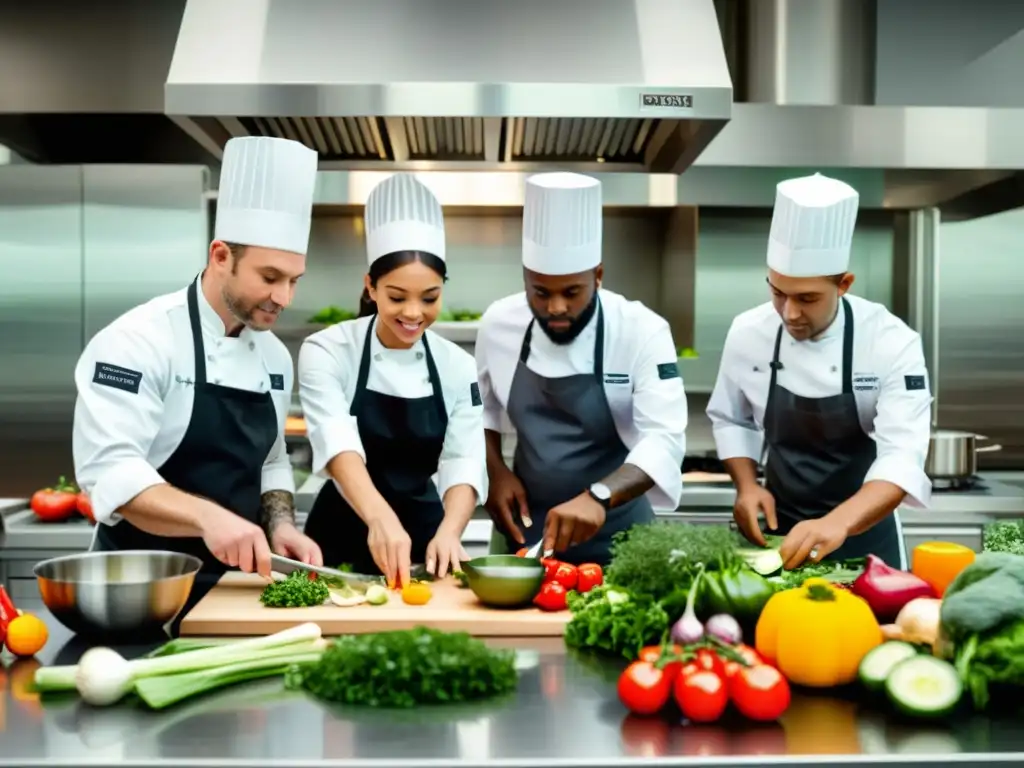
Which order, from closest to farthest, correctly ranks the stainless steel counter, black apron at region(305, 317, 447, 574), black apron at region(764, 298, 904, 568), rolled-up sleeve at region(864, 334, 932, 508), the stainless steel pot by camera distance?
the stainless steel counter → black apron at region(305, 317, 447, 574) → rolled-up sleeve at region(864, 334, 932, 508) → black apron at region(764, 298, 904, 568) → the stainless steel pot

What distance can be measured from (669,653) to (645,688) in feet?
0.24

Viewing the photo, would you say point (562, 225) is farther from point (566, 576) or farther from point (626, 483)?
point (566, 576)

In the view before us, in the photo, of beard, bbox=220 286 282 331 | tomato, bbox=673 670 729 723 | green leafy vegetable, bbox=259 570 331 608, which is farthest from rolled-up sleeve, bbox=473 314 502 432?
tomato, bbox=673 670 729 723

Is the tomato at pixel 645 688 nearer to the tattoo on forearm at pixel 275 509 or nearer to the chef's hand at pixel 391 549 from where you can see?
the chef's hand at pixel 391 549

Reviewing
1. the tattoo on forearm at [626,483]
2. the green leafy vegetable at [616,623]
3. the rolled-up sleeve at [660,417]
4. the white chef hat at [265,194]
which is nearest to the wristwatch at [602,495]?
the tattoo on forearm at [626,483]

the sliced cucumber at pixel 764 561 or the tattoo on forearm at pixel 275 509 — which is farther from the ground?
the tattoo on forearm at pixel 275 509

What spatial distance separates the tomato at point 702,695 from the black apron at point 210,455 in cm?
119

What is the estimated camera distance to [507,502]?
2.98 metres

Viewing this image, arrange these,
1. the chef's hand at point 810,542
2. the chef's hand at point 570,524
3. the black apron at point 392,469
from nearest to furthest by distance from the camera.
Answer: the chef's hand at point 810,542, the chef's hand at point 570,524, the black apron at point 392,469

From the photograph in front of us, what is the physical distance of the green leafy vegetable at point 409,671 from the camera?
63.5 inches

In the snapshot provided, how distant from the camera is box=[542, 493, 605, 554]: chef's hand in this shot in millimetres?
2520

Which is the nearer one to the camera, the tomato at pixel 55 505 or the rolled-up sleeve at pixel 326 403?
the rolled-up sleeve at pixel 326 403

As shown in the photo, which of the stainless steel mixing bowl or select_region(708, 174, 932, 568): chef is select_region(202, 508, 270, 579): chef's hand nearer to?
the stainless steel mixing bowl

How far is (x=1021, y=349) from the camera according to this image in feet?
16.0
